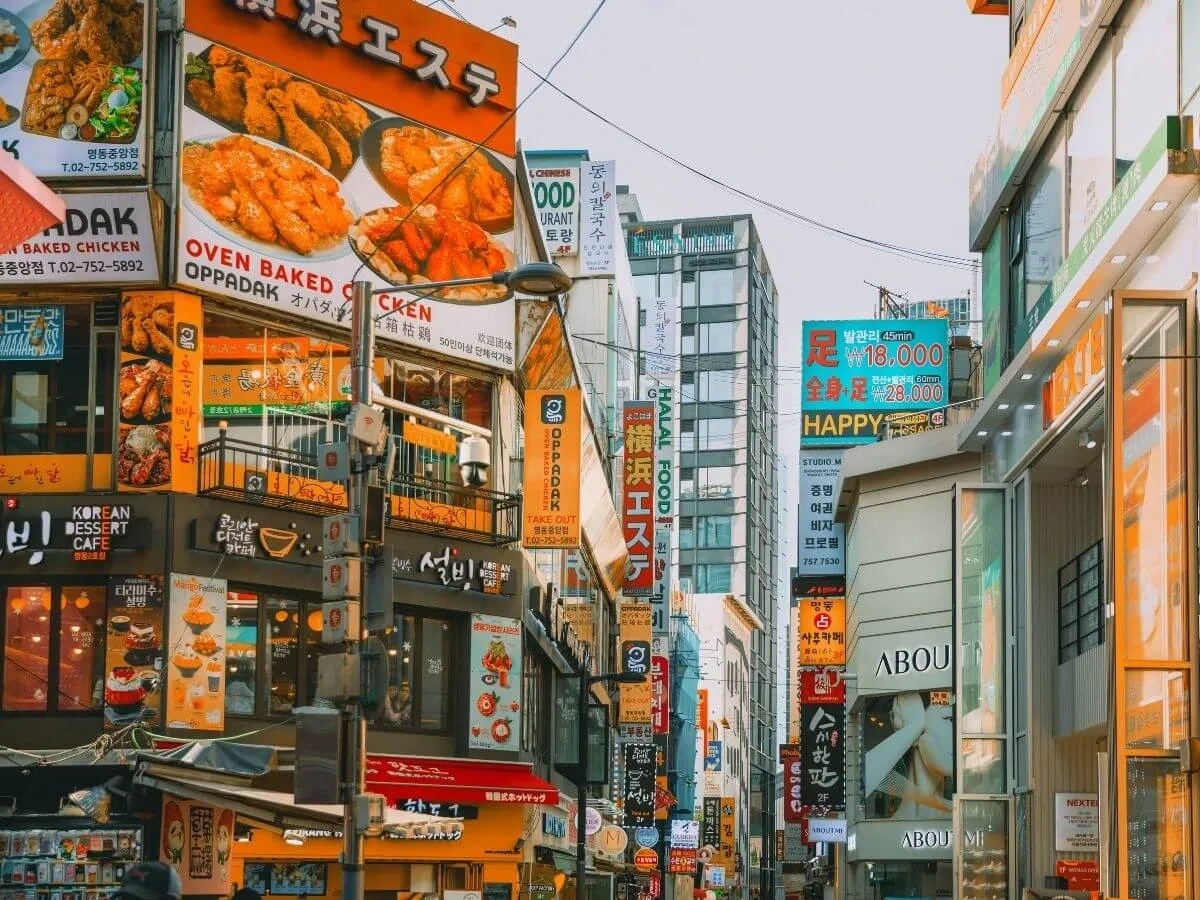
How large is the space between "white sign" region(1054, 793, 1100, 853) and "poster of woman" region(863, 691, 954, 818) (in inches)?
666

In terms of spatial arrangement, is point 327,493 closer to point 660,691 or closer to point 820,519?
point 820,519

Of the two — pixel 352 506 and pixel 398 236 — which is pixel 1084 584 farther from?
pixel 352 506

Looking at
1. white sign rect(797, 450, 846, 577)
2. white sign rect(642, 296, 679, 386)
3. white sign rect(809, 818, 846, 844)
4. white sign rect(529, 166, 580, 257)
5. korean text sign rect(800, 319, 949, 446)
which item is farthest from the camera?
white sign rect(642, 296, 679, 386)

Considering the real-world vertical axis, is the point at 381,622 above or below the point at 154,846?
above

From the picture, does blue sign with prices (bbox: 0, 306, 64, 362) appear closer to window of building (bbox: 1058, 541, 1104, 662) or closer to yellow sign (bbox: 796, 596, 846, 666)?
window of building (bbox: 1058, 541, 1104, 662)

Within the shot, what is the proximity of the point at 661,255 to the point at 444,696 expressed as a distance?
4774 inches

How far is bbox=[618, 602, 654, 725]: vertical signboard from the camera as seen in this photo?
55.7m

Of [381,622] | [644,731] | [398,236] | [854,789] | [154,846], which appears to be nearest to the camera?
[381,622]

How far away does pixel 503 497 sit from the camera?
32344 mm

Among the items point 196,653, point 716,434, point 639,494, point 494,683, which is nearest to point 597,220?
point 639,494

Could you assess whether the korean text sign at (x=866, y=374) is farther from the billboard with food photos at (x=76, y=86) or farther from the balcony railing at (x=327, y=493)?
the billboard with food photos at (x=76, y=86)

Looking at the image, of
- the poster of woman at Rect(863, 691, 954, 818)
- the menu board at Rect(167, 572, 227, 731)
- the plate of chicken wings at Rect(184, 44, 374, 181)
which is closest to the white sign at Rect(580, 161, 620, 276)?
the poster of woman at Rect(863, 691, 954, 818)

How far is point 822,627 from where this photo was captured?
60.0 metres

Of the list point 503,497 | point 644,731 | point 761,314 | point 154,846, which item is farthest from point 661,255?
point 154,846
